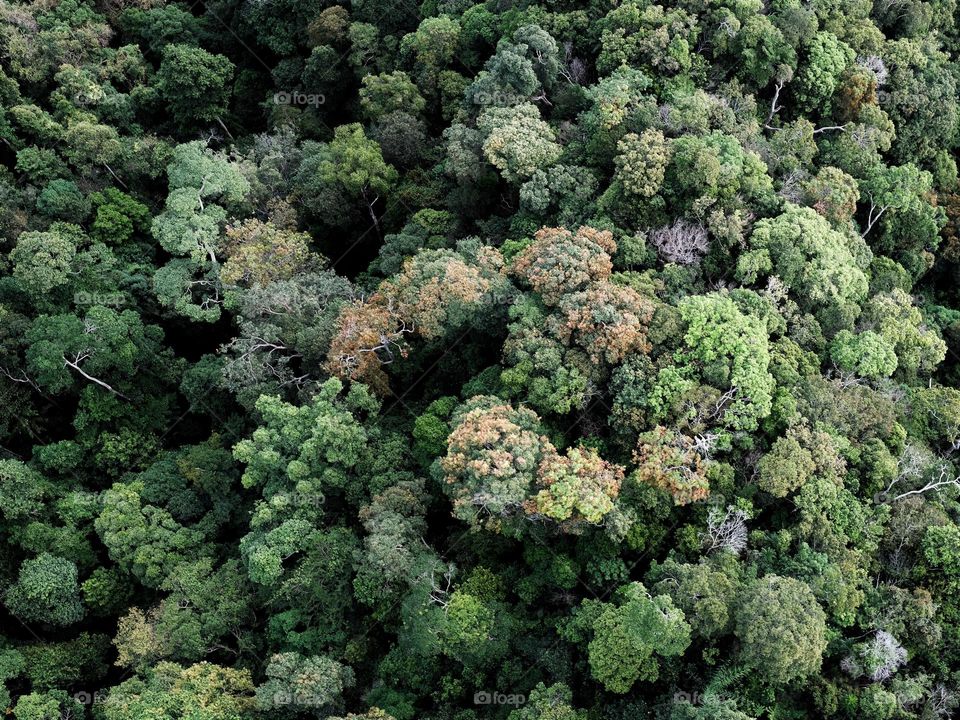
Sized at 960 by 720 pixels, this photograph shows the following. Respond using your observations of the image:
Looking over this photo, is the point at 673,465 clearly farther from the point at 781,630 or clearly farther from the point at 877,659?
the point at 877,659

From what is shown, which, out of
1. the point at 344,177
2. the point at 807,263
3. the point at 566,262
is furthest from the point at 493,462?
the point at 344,177

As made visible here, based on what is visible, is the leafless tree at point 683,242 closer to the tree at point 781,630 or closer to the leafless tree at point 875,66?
the tree at point 781,630

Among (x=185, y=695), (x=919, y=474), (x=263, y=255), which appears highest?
(x=919, y=474)

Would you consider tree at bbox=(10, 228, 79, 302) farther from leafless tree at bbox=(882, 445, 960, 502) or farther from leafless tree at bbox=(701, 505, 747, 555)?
leafless tree at bbox=(882, 445, 960, 502)

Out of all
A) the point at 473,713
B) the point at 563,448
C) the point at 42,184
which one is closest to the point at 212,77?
the point at 42,184

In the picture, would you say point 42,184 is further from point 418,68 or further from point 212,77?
point 418,68

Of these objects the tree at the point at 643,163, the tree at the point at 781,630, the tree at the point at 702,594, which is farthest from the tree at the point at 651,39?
the tree at the point at 781,630
